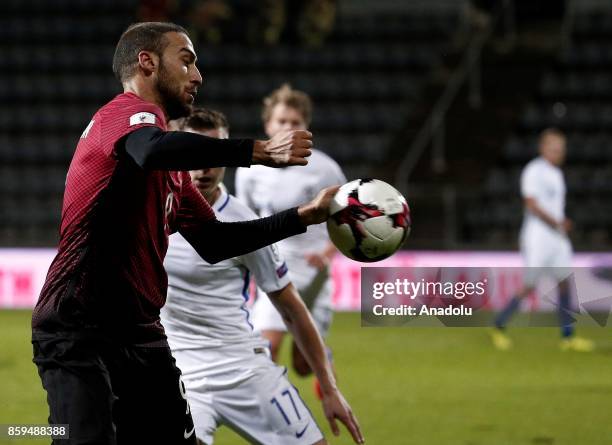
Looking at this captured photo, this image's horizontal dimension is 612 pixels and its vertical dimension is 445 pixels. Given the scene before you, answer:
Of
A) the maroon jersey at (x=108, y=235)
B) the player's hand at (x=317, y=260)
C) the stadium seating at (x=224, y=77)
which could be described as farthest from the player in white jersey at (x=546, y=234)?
the maroon jersey at (x=108, y=235)

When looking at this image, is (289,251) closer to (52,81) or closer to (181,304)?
(181,304)

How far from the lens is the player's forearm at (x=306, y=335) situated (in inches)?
152

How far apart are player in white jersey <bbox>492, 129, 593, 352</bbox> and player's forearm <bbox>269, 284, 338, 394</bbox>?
Result: 6643mm

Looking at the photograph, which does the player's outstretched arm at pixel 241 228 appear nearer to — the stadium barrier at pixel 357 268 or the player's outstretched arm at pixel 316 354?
the player's outstretched arm at pixel 316 354

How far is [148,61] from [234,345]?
51.7 inches

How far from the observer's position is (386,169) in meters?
16.1

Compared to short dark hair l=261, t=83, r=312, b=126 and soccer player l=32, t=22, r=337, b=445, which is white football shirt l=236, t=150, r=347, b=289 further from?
soccer player l=32, t=22, r=337, b=445

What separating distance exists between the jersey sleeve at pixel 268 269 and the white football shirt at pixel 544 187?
6.88 metres

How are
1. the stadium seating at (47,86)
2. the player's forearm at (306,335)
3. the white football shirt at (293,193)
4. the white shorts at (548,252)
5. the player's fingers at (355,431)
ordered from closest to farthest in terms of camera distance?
the player's fingers at (355,431), the player's forearm at (306,335), the white football shirt at (293,193), the white shorts at (548,252), the stadium seating at (47,86)

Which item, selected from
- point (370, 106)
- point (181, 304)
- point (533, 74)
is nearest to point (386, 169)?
point (370, 106)

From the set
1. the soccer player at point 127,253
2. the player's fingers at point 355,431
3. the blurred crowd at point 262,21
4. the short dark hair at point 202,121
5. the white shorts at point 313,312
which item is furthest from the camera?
the blurred crowd at point 262,21

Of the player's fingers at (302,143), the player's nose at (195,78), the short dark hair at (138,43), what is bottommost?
the player's fingers at (302,143)

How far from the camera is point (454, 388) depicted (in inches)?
320

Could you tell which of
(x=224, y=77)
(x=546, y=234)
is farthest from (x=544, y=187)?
(x=224, y=77)
